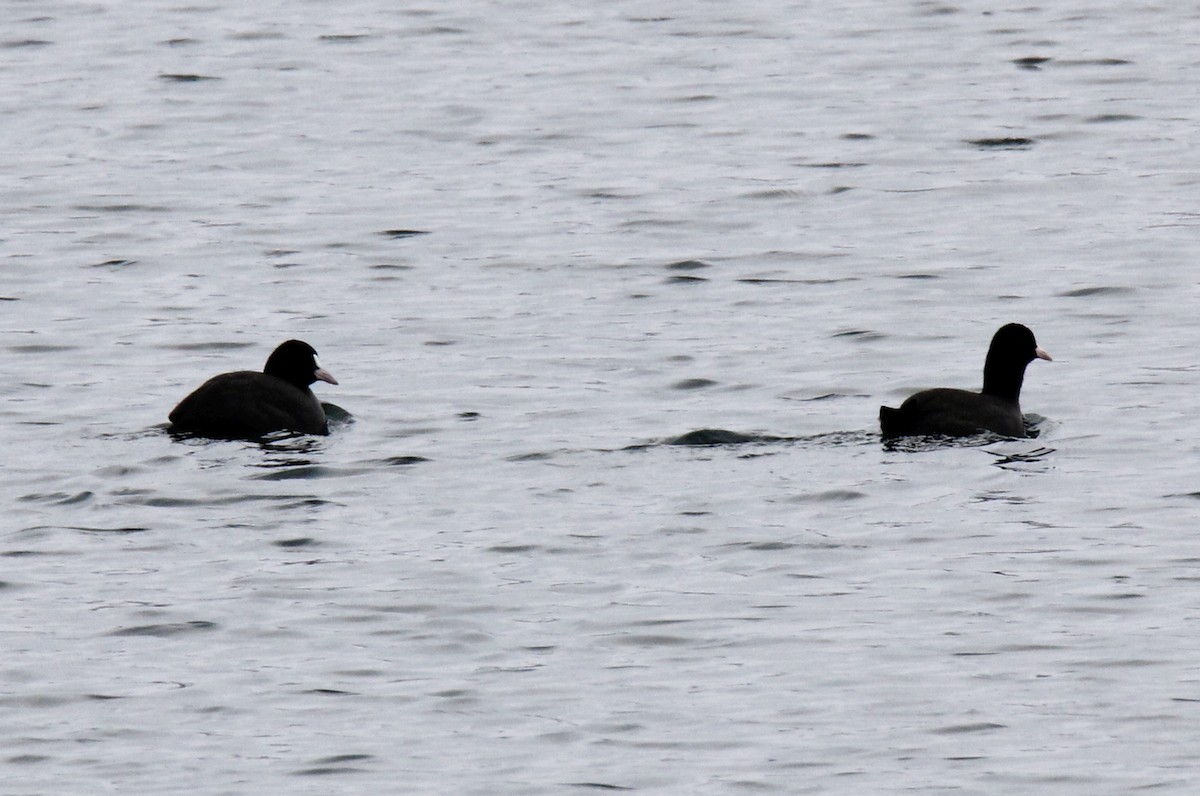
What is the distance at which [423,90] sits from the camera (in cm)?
3116

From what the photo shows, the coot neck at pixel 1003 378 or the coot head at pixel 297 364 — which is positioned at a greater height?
the coot head at pixel 297 364

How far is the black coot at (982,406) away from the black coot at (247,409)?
3919 millimetres

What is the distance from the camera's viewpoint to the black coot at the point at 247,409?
55.4ft

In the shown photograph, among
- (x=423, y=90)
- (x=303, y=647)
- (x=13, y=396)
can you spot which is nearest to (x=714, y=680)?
(x=303, y=647)

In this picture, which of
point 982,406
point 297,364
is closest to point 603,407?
point 297,364

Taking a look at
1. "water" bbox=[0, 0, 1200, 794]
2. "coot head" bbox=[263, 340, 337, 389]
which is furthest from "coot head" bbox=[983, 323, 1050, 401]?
"coot head" bbox=[263, 340, 337, 389]

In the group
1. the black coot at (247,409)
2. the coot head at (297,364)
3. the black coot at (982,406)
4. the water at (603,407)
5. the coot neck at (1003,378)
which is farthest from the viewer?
the coot head at (297,364)

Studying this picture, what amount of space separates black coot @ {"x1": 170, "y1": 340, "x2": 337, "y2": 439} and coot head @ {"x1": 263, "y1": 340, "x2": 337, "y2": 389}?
250 millimetres

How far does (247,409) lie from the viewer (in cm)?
1697

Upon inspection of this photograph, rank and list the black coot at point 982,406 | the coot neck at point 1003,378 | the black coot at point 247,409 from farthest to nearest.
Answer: the coot neck at point 1003,378, the black coot at point 247,409, the black coot at point 982,406

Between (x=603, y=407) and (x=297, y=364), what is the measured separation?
2188 mm

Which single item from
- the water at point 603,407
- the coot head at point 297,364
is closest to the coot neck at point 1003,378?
the water at point 603,407

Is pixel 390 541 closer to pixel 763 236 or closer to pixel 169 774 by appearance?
pixel 169 774

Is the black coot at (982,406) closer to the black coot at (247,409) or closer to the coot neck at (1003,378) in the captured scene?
the coot neck at (1003,378)
